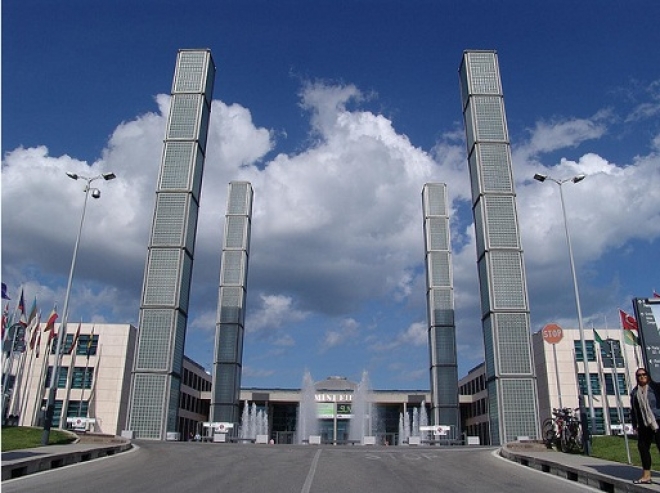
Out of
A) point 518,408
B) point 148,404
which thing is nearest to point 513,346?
point 518,408

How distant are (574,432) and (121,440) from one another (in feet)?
52.6

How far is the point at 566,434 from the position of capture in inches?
754

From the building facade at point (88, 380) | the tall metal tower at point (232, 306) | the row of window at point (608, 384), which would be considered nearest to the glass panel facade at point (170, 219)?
the building facade at point (88, 380)

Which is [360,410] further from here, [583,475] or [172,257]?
[583,475]

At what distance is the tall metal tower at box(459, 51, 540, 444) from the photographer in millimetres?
36812

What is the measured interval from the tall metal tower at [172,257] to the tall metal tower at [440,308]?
29444mm

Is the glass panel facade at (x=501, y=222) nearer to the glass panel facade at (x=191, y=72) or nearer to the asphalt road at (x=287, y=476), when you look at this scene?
the glass panel facade at (x=191, y=72)

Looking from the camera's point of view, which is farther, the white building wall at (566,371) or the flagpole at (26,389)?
the white building wall at (566,371)

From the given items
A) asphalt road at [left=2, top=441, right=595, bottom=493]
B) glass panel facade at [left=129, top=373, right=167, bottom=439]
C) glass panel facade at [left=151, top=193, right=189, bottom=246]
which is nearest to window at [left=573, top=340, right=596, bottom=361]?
glass panel facade at [left=151, top=193, right=189, bottom=246]

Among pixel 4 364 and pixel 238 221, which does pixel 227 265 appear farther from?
pixel 4 364

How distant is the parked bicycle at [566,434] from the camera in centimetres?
1873

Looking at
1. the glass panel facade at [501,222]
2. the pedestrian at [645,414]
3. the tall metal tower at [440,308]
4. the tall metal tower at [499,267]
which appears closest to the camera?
the pedestrian at [645,414]

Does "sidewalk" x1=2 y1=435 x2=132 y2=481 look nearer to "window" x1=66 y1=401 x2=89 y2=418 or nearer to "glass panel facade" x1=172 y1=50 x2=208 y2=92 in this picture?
"glass panel facade" x1=172 y1=50 x2=208 y2=92

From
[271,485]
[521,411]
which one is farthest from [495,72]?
[271,485]
